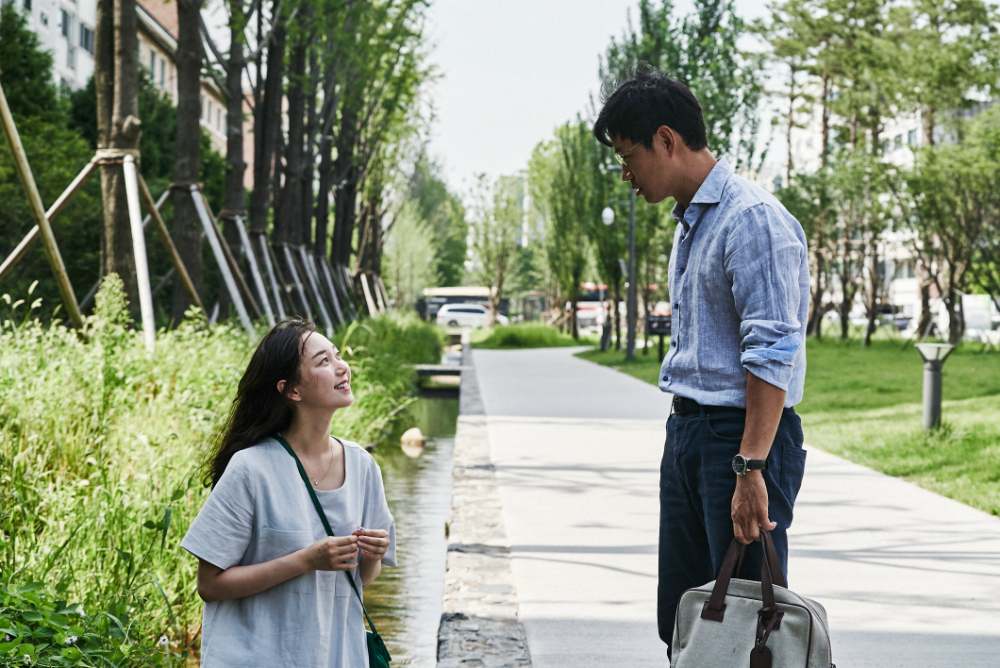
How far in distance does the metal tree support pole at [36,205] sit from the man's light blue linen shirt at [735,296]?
6.97 metres

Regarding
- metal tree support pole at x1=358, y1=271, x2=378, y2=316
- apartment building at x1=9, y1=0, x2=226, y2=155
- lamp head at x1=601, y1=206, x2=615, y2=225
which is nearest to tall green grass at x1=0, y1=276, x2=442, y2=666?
apartment building at x1=9, y1=0, x2=226, y2=155

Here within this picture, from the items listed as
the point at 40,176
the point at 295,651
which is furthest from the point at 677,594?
the point at 40,176

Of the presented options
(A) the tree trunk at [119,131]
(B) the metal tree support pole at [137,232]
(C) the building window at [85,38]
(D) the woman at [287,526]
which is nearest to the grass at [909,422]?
(D) the woman at [287,526]

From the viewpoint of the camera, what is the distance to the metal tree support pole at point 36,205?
838 centimetres

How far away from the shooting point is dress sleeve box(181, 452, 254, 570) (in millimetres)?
2305

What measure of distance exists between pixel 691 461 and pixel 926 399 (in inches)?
315

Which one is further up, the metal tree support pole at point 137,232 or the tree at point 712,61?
the tree at point 712,61

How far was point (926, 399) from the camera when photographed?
997cm

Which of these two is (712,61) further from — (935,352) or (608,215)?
(935,352)

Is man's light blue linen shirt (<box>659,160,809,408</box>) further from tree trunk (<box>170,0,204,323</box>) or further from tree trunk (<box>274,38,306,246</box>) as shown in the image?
tree trunk (<box>274,38,306,246</box>)

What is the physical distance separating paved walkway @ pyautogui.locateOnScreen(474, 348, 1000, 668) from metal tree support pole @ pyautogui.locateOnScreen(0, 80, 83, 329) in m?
3.87

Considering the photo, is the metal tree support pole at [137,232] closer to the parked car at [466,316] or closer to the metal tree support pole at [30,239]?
the metal tree support pole at [30,239]

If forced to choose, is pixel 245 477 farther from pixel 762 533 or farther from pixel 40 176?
pixel 40 176

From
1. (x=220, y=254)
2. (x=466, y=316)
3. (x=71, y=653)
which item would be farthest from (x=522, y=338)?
(x=71, y=653)
